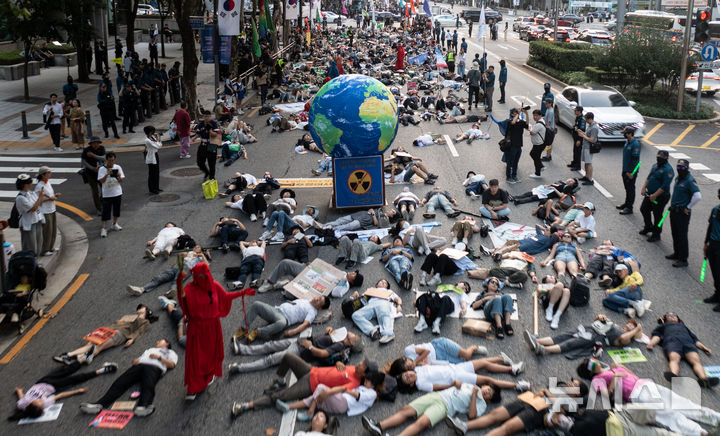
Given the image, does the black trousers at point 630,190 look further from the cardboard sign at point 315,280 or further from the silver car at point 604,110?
the cardboard sign at point 315,280

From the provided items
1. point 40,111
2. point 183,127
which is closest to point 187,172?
point 183,127

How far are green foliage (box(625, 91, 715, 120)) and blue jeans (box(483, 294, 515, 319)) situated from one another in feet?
62.0

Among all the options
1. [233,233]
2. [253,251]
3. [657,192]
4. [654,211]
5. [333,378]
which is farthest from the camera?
[233,233]

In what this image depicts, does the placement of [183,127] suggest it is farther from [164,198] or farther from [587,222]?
[587,222]

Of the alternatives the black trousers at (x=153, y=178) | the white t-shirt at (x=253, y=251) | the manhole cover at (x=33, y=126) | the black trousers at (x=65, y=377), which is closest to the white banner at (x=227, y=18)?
the manhole cover at (x=33, y=126)

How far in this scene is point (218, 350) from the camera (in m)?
8.05

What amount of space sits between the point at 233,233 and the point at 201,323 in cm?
538

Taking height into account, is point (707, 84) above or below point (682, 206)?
above

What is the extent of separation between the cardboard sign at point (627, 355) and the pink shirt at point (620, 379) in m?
0.68

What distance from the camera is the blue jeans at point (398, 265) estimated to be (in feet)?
37.2

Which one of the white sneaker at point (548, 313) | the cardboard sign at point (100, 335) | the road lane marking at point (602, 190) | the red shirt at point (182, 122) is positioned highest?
the red shirt at point (182, 122)

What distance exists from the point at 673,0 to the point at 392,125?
200ft

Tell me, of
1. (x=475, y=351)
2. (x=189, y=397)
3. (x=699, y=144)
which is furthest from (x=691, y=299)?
(x=699, y=144)

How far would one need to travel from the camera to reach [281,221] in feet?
43.7
